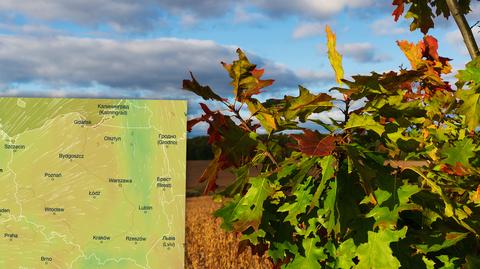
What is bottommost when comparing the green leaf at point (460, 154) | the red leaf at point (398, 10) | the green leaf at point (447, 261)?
the green leaf at point (447, 261)

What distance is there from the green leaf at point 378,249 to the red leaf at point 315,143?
15.3 inches

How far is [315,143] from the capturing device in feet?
6.50

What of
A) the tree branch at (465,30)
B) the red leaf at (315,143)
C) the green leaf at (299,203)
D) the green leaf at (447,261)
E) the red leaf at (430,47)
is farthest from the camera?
the red leaf at (430,47)

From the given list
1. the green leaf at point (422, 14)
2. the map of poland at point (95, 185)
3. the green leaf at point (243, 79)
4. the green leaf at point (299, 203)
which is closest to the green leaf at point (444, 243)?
the green leaf at point (299, 203)

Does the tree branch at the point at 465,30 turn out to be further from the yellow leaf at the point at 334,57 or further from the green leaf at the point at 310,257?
the green leaf at the point at 310,257

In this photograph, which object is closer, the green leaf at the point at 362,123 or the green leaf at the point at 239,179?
the green leaf at the point at 362,123

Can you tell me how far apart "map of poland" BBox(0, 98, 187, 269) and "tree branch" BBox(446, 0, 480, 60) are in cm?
173

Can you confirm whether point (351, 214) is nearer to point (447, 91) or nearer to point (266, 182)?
point (266, 182)

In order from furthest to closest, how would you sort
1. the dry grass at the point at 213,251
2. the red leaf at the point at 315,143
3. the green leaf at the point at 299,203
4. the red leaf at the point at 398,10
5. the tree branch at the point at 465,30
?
the dry grass at the point at 213,251, the red leaf at the point at 398,10, the tree branch at the point at 465,30, the green leaf at the point at 299,203, the red leaf at the point at 315,143

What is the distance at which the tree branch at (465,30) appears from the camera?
337 centimetres

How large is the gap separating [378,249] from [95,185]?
5.88 ft

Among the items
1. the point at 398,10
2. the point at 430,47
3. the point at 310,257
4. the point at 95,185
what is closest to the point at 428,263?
the point at 310,257

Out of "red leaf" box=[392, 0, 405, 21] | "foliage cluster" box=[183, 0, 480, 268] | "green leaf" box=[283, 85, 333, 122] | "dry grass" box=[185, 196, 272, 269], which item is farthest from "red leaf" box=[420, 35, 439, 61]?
"dry grass" box=[185, 196, 272, 269]

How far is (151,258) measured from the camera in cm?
327
